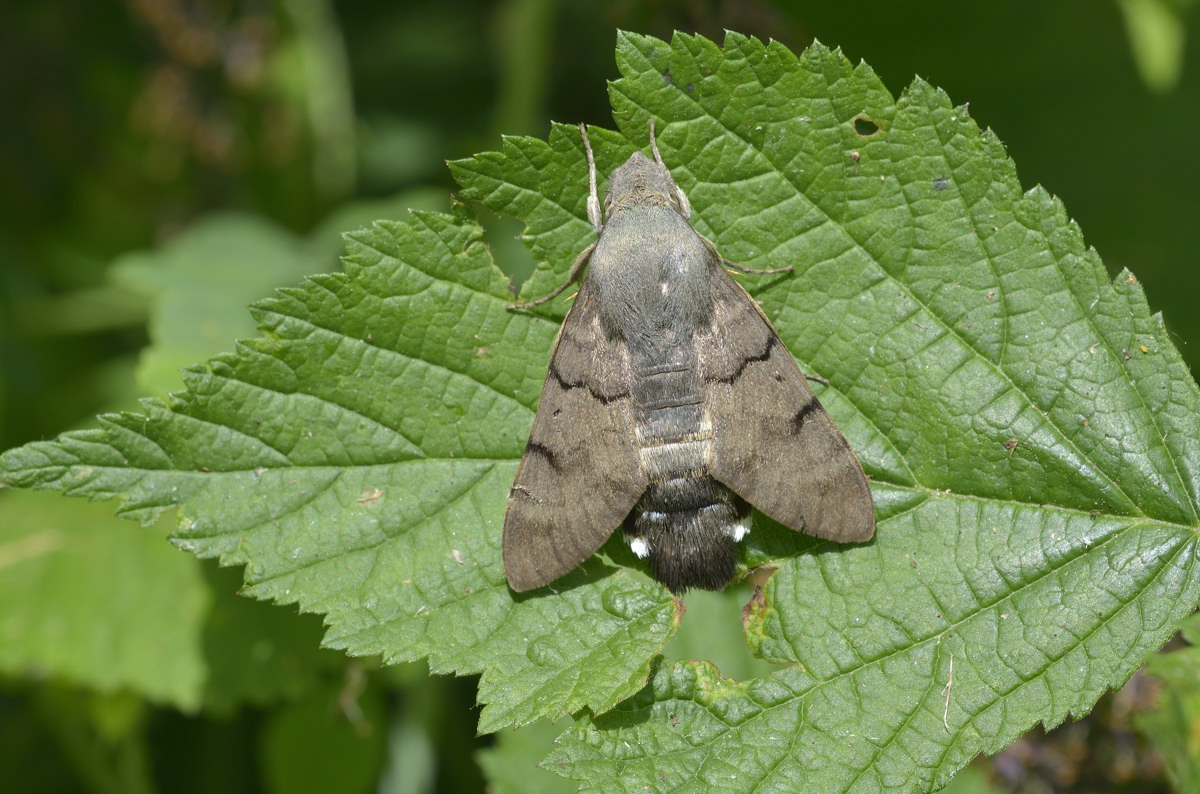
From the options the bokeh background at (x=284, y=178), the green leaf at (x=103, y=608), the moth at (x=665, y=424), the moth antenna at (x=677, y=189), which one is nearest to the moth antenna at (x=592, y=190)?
the moth at (x=665, y=424)

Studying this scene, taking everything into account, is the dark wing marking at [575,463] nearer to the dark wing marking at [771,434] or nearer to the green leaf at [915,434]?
the dark wing marking at [771,434]

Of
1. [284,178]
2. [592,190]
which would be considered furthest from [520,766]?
[284,178]

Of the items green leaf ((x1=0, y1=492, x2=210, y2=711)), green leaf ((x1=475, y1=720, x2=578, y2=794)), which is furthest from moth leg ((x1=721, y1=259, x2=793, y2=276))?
green leaf ((x1=0, y1=492, x2=210, y2=711))

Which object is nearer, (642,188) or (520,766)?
(642,188)

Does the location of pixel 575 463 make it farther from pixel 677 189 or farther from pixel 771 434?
pixel 677 189

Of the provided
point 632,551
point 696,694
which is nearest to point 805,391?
point 632,551

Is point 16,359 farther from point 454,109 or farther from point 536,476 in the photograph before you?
point 536,476
